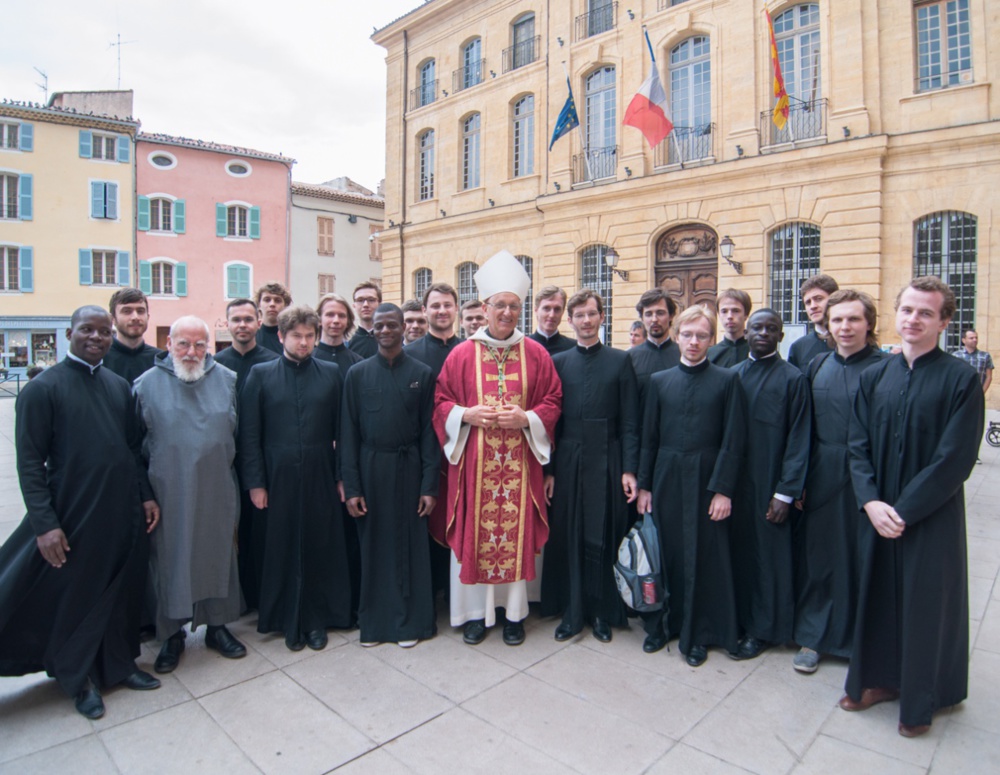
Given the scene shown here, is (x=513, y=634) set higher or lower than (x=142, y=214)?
lower

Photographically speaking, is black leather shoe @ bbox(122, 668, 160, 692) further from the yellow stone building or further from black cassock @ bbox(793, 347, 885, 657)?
the yellow stone building

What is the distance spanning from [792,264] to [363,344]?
12.1 m

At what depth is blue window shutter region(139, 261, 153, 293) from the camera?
28.5m

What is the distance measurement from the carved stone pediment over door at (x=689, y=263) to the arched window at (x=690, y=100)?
1849mm

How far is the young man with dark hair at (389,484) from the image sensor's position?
3.93 m

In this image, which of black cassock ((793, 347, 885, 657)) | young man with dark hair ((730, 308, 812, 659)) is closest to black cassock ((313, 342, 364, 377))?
young man with dark hair ((730, 308, 812, 659))

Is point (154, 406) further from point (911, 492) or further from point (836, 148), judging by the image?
point (836, 148)

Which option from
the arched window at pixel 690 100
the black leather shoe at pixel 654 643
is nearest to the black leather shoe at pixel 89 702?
the black leather shoe at pixel 654 643

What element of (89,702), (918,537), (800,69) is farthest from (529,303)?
(89,702)

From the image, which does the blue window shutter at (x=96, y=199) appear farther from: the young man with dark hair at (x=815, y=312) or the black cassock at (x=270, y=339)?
the young man with dark hair at (x=815, y=312)

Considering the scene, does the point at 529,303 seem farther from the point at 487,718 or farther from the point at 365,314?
the point at 487,718

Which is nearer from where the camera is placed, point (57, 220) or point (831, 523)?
point (831, 523)

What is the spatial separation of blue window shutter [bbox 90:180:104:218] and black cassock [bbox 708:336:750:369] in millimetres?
30223

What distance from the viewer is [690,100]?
1664cm
